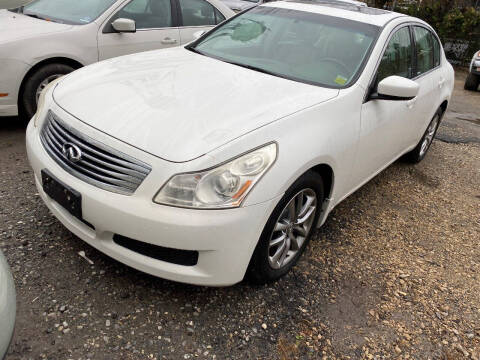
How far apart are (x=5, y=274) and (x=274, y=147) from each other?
1.31 meters

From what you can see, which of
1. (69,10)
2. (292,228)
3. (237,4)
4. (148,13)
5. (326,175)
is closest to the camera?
(292,228)

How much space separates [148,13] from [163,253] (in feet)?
11.7

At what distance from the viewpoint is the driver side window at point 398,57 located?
121 inches

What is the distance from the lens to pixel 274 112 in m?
2.34

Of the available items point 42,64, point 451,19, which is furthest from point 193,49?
point 451,19

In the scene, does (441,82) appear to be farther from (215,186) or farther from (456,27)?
(456,27)

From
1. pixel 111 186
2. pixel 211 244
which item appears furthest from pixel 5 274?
pixel 211 244

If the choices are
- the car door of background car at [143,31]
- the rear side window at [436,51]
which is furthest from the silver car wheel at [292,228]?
the car door of background car at [143,31]

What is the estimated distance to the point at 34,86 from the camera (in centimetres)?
397

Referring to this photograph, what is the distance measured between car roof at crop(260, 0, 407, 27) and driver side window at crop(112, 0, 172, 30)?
1684 mm

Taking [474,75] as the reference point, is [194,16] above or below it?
above

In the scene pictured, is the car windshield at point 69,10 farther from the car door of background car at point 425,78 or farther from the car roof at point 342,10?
the car door of background car at point 425,78

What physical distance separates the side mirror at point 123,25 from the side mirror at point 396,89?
9.12ft

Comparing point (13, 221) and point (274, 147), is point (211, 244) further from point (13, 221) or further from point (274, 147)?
point (13, 221)
